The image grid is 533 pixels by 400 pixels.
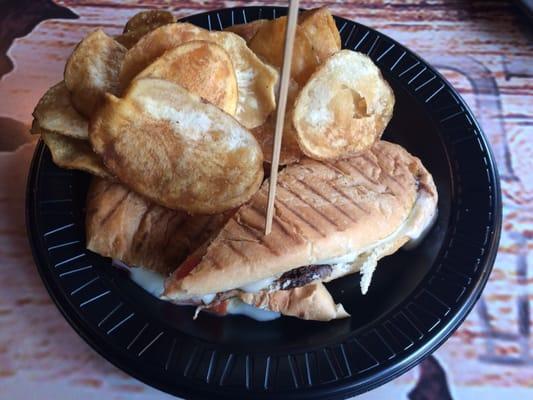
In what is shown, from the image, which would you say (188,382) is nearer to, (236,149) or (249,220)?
(249,220)

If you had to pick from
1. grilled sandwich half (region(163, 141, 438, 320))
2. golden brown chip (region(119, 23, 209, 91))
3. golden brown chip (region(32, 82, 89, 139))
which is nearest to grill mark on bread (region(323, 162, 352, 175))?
grilled sandwich half (region(163, 141, 438, 320))

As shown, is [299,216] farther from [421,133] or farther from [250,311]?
[421,133]

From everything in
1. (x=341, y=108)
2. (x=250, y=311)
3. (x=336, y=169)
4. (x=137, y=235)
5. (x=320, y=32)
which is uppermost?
(x=320, y=32)

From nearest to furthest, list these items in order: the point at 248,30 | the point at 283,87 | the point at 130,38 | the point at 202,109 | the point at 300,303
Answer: the point at 283,87
the point at 202,109
the point at 300,303
the point at 130,38
the point at 248,30

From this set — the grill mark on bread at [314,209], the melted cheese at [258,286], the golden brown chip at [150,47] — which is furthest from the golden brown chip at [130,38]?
the melted cheese at [258,286]

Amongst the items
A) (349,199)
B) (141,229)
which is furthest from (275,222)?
(141,229)

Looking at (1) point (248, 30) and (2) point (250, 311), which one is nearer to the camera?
(2) point (250, 311)

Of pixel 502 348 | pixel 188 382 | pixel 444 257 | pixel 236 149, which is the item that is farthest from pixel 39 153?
pixel 502 348

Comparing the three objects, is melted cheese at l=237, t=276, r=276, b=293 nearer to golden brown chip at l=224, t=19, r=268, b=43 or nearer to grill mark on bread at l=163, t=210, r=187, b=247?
grill mark on bread at l=163, t=210, r=187, b=247
